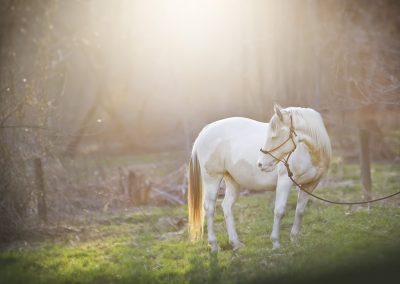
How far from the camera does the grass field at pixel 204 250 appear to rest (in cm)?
553

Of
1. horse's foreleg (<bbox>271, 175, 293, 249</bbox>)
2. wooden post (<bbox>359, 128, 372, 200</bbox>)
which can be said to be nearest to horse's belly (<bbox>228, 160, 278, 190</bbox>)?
horse's foreleg (<bbox>271, 175, 293, 249</bbox>)

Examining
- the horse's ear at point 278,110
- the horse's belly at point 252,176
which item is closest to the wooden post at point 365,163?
the horse's belly at point 252,176

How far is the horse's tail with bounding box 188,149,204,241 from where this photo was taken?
7262 millimetres

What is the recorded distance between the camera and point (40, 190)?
9.03 m

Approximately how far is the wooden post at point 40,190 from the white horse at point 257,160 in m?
3.05

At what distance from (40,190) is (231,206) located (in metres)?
3.62

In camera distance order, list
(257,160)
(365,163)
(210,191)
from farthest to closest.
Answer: (365,163)
(210,191)
(257,160)

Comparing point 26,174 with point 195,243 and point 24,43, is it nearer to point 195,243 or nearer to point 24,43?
point 195,243

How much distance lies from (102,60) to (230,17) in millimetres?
5713

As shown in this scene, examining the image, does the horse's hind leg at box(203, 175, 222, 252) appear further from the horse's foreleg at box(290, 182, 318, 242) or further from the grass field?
the horse's foreleg at box(290, 182, 318, 242)

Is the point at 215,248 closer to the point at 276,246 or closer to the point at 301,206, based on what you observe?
the point at 276,246

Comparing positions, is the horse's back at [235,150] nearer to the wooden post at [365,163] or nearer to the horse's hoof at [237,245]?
the horse's hoof at [237,245]

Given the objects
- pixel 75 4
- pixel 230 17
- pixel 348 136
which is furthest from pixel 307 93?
pixel 75 4

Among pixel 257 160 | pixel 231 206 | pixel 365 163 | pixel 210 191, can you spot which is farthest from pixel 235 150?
pixel 365 163
